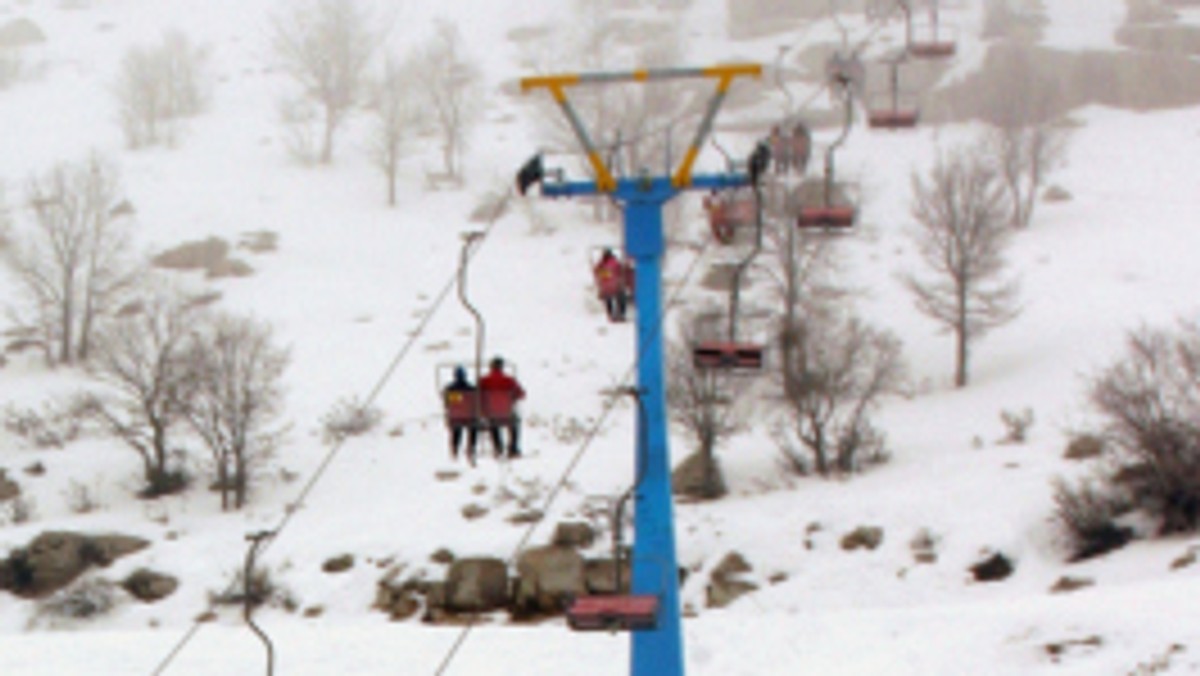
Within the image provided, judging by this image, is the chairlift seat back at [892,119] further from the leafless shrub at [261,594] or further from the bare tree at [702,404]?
the leafless shrub at [261,594]

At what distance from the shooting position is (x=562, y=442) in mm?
38406

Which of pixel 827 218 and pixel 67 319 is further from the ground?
pixel 827 218

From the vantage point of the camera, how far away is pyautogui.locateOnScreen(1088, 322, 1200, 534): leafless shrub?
84.5 feet

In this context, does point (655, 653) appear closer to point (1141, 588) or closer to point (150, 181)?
point (1141, 588)

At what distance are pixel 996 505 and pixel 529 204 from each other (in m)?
32.8

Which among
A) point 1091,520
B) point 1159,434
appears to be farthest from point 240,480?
point 1159,434

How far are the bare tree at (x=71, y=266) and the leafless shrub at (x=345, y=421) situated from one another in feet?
38.7

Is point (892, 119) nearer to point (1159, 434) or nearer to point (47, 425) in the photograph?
point (1159, 434)

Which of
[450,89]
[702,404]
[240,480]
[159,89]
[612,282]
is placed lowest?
[240,480]

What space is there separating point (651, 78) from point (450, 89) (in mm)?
55524

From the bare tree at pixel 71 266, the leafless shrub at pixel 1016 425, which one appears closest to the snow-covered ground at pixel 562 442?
the leafless shrub at pixel 1016 425

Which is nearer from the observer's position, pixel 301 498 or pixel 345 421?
pixel 301 498

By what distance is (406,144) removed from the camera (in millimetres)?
67562

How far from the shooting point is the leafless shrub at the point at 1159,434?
84.5ft
